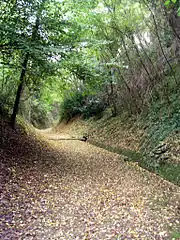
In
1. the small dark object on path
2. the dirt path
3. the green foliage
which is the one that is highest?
the green foliage

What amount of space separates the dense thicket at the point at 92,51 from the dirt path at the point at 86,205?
10.3 feet

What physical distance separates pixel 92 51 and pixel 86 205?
25.3ft

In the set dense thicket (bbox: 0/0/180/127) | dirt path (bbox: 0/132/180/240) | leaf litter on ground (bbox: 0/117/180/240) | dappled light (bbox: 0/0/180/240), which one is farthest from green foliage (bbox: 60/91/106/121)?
dirt path (bbox: 0/132/180/240)

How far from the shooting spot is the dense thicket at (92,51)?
6.41 m

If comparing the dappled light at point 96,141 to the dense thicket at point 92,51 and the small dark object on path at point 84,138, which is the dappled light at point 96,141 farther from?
the small dark object on path at point 84,138

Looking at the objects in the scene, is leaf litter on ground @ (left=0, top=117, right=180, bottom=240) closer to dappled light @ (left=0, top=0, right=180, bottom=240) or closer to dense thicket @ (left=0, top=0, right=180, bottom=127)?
dappled light @ (left=0, top=0, right=180, bottom=240)

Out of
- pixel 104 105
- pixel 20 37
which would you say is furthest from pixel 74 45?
pixel 104 105

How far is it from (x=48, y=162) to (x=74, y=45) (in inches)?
174

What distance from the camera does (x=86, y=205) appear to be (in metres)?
4.85

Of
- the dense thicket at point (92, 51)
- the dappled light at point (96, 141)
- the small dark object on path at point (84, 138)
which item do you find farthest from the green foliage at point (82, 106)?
the dappled light at point (96, 141)

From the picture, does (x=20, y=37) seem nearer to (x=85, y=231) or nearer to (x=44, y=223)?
Result: (x=44, y=223)

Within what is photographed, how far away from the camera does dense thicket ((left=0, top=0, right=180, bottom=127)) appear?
21.0ft

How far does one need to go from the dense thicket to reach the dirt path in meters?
3.15

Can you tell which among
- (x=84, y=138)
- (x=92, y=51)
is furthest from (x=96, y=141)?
(x=92, y=51)
